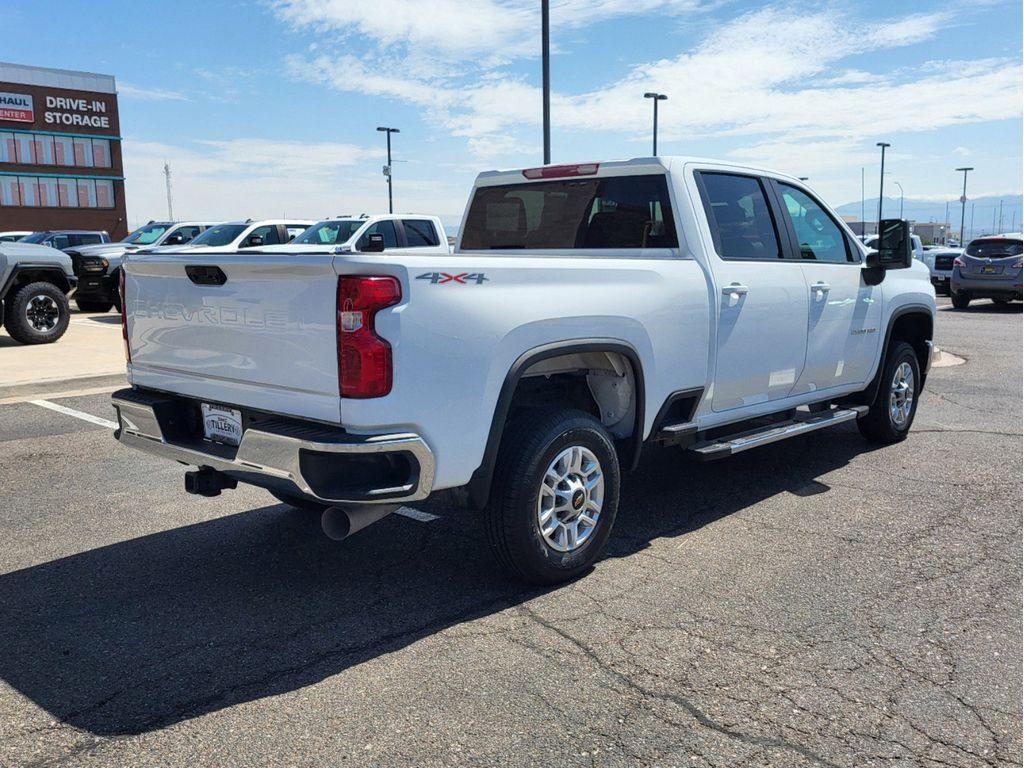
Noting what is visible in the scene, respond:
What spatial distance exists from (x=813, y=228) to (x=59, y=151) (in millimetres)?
63127

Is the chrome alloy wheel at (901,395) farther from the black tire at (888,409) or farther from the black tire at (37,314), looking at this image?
the black tire at (37,314)

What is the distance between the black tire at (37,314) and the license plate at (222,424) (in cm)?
1088

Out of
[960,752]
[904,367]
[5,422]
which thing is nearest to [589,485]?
[960,752]

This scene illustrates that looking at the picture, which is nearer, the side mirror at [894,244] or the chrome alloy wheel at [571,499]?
the chrome alloy wheel at [571,499]

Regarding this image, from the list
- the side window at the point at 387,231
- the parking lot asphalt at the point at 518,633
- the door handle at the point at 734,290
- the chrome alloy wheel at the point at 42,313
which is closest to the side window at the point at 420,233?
the side window at the point at 387,231

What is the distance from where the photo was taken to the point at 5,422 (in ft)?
27.5

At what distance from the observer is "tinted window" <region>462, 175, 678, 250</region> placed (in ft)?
17.1

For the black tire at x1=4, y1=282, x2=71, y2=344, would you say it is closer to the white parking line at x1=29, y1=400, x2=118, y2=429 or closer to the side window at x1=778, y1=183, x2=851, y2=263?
the white parking line at x1=29, y1=400, x2=118, y2=429

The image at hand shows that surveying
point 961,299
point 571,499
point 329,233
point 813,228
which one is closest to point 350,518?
point 571,499

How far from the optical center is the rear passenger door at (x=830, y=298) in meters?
5.93

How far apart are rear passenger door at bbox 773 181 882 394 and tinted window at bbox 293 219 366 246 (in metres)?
10.3

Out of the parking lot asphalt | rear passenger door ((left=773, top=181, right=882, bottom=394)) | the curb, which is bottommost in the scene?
A: the parking lot asphalt

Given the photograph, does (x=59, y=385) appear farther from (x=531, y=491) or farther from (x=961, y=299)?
(x=961, y=299)

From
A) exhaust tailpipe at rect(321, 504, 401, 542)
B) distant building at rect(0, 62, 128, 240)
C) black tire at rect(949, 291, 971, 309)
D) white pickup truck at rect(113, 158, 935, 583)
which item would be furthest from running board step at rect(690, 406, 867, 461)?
distant building at rect(0, 62, 128, 240)
